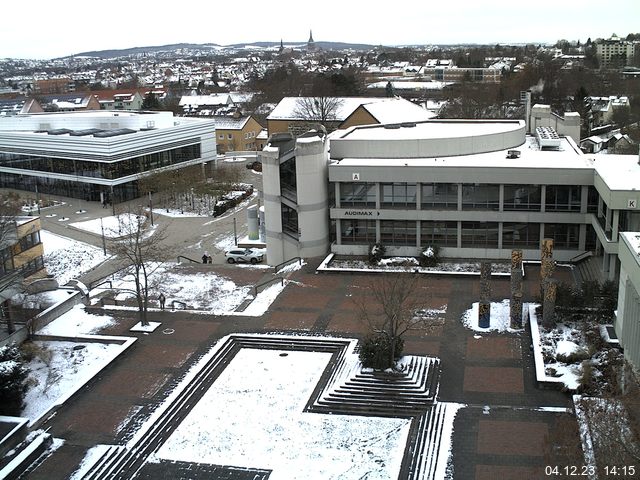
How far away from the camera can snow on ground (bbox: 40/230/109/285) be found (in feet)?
145

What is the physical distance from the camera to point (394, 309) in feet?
84.0

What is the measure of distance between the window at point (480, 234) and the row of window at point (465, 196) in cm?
94

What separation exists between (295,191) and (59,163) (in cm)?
3721

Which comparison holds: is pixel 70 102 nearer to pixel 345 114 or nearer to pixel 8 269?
pixel 345 114

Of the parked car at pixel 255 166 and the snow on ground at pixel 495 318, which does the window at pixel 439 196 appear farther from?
the parked car at pixel 255 166

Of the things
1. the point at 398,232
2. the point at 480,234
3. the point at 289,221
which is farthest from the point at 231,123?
the point at 480,234

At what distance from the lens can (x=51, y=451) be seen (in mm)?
22203

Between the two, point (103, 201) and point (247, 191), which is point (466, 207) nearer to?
point (247, 191)

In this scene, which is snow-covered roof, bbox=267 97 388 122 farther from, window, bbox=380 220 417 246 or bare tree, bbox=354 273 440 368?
bare tree, bbox=354 273 440 368

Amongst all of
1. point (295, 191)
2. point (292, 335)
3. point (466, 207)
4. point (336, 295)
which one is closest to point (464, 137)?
point (466, 207)

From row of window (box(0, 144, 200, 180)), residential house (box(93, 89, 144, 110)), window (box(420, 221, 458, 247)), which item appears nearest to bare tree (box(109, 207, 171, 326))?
row of window (box(0, 144, 200, 180))

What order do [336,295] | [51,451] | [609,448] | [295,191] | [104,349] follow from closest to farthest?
[609,448]
[51,451]
[104,349]
[336,295]
[295,191]

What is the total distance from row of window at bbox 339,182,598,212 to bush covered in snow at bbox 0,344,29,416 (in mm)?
19960

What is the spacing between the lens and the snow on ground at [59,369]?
2527 cm
